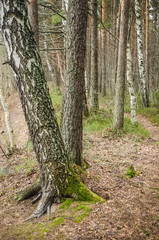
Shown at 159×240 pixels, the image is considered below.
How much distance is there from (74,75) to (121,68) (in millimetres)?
5316

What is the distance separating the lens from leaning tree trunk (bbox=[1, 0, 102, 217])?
7.64 ft

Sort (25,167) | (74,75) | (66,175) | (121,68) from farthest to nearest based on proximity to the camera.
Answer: (121,68), (25,167), (74,75), (66,175)

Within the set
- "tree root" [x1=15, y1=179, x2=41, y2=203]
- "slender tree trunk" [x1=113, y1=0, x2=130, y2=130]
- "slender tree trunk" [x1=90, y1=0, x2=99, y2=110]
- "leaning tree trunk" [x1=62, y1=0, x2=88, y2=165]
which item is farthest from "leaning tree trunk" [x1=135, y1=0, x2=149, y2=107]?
"tree root" [x1=15, y1=179, x2=41, y2=203]

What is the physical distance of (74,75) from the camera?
3654 mm

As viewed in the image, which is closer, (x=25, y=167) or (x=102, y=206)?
(x=102, y=206)

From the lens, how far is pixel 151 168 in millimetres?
5000

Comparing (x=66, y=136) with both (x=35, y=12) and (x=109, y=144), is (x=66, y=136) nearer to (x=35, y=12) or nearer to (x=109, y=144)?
(x=109, y=144)

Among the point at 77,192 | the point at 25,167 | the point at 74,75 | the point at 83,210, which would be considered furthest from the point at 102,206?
the point at 25,167

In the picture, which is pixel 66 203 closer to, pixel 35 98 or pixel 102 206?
pixel 102 206

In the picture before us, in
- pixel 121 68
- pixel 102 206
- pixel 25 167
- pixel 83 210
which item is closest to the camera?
pixel 83 210

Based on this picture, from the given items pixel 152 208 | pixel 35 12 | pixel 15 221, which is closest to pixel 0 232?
pixel 15 221

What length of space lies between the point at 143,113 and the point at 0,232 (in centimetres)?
1249

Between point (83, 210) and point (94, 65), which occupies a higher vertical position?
point (94, 65)

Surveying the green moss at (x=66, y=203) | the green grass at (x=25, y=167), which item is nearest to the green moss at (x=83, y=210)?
the green moss at (x=66, y=203)
